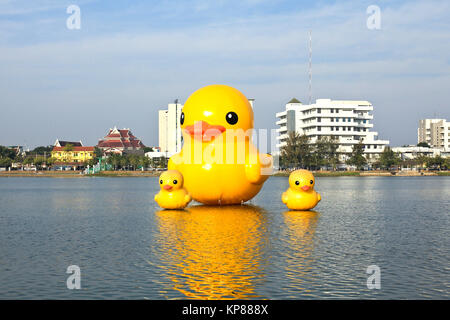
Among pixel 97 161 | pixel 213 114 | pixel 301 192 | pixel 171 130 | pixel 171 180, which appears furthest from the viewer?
pixel 171 130

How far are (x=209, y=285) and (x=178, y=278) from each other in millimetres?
916

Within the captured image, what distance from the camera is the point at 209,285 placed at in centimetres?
1127

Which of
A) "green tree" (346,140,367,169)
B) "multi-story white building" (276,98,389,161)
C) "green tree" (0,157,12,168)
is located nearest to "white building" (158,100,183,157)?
"green tree" (0,157,12,168)

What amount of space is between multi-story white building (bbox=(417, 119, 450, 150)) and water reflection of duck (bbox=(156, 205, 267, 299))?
519 feet

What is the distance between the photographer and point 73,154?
142750 mm

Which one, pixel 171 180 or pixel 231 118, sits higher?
pixel 231 118

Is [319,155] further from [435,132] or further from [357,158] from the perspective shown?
[435,132]

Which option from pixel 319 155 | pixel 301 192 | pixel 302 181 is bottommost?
pixel 301 192

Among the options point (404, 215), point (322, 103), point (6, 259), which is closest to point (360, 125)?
point (322, 103)

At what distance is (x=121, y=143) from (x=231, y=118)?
400ft

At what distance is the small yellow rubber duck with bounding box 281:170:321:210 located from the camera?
2431 centimetres

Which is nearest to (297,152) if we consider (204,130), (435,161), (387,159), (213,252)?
(387,159)

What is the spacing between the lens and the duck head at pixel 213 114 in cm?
2447
